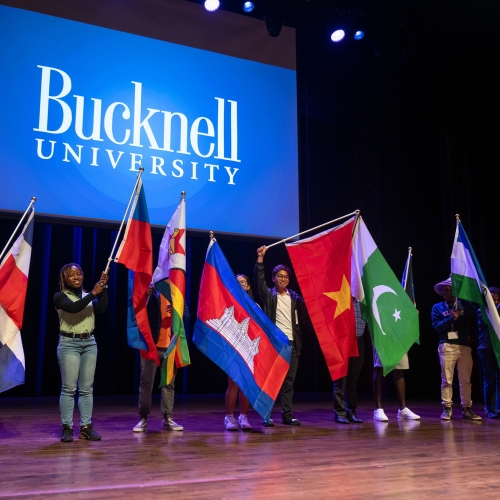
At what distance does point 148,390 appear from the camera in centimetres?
444

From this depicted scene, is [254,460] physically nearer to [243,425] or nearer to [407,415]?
[243,425]

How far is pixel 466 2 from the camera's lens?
6.80 metres

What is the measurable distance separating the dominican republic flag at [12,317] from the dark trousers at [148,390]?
0.87m

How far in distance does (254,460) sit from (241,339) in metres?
1.26

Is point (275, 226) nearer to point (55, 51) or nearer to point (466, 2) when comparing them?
point (55, 51)

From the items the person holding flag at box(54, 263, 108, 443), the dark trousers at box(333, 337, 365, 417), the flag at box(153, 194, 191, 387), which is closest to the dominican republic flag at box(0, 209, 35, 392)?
the person holding flag at box(54, 263, 108, 443)

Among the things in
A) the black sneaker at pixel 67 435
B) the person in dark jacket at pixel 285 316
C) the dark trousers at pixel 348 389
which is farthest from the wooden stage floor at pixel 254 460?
the person in dark jacket at pixel 285 316

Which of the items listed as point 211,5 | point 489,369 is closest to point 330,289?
point 489,369

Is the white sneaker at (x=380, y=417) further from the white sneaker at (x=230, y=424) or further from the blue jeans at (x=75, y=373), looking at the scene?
the blue jeans at (x=75, y=373)

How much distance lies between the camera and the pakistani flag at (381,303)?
4.69m

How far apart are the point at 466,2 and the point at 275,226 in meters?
3.47

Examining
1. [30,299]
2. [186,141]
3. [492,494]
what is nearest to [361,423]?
[492,494]

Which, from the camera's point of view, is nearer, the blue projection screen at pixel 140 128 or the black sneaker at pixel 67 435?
the black sneaker at pixel 67 435

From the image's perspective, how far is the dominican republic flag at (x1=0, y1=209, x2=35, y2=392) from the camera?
4176mm
